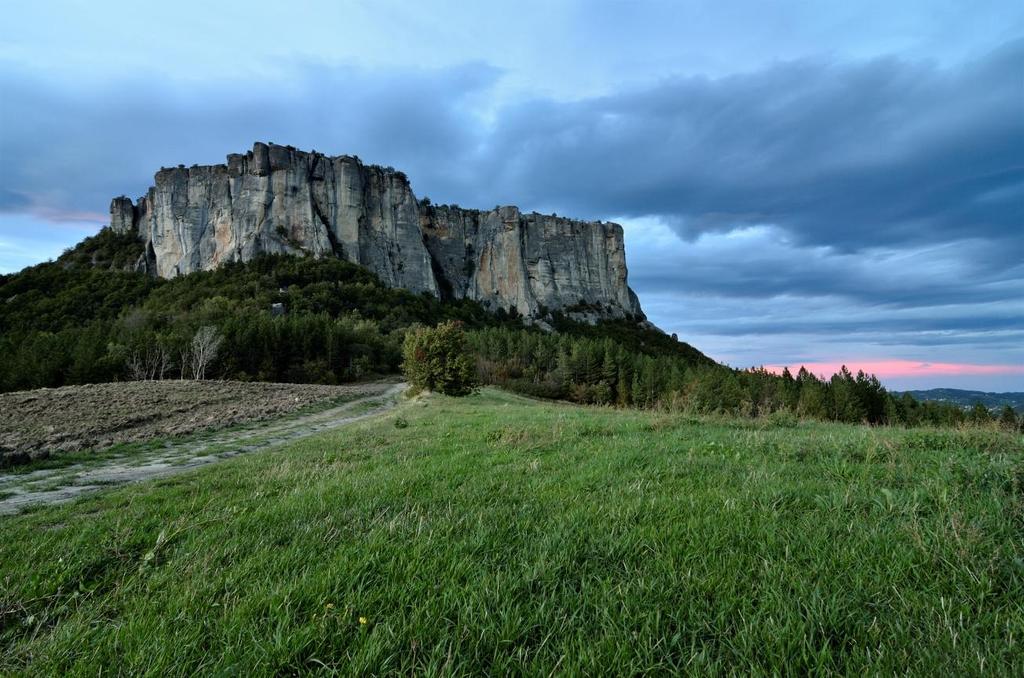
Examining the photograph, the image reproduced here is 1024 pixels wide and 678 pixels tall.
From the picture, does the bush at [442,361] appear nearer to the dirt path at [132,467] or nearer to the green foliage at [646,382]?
the dirt path at [132,467]

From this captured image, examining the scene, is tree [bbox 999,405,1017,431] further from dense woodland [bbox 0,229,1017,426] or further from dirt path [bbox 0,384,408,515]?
dirt path [bbox 0,384,408,515]

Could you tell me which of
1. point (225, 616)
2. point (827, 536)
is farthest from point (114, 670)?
point (827, 536)

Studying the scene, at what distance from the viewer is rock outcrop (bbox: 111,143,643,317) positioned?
344 feet

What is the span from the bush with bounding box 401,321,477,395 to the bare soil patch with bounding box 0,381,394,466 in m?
6.17

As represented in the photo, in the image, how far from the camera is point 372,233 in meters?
118

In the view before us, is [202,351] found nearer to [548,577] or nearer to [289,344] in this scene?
[289,344]

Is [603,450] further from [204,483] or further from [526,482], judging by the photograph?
[204,483]

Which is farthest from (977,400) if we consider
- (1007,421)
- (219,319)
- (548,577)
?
(219,319)

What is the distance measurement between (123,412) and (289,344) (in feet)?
143

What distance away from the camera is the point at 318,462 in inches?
297

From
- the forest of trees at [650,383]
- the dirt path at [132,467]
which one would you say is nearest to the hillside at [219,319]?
the forest of trees at [650,383]

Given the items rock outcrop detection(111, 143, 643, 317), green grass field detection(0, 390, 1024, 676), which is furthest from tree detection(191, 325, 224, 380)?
rock outcrop detection(111, 143, 643, 317)

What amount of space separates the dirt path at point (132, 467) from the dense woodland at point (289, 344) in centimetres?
2738

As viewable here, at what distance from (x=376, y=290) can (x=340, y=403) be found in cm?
Result: 7314
